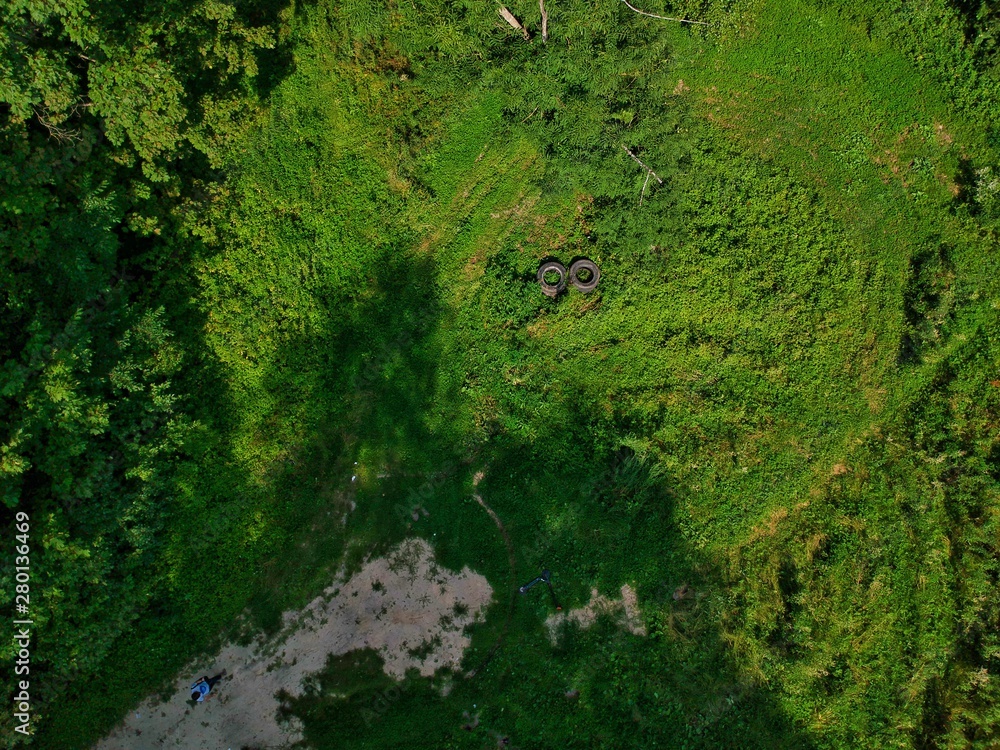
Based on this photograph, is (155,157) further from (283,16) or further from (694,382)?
(694,382)

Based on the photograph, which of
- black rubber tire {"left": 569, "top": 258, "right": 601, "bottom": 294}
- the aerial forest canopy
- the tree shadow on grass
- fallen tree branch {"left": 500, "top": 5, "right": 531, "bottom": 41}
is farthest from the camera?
black rubber tire {"left": 569, "top": 258, "right": 601, "bottom": 294}

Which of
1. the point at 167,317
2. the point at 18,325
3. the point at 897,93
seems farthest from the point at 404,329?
the point at 897,93

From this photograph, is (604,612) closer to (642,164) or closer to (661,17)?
(642,164)

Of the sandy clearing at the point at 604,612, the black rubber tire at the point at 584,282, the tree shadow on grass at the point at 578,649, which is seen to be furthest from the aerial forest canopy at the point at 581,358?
the black rubber tire at the point at 584,282

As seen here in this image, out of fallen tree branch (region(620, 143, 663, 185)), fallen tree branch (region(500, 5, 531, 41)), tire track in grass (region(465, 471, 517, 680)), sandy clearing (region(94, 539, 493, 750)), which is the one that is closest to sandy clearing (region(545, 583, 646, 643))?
tire track in grass (region(465, 471, 517, 680))

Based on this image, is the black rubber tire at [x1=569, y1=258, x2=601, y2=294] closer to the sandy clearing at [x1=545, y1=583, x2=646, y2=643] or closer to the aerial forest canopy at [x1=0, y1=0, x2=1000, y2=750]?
the aerial forest canopy at [x1=0, y1=0, x2=1000, y2=750]
